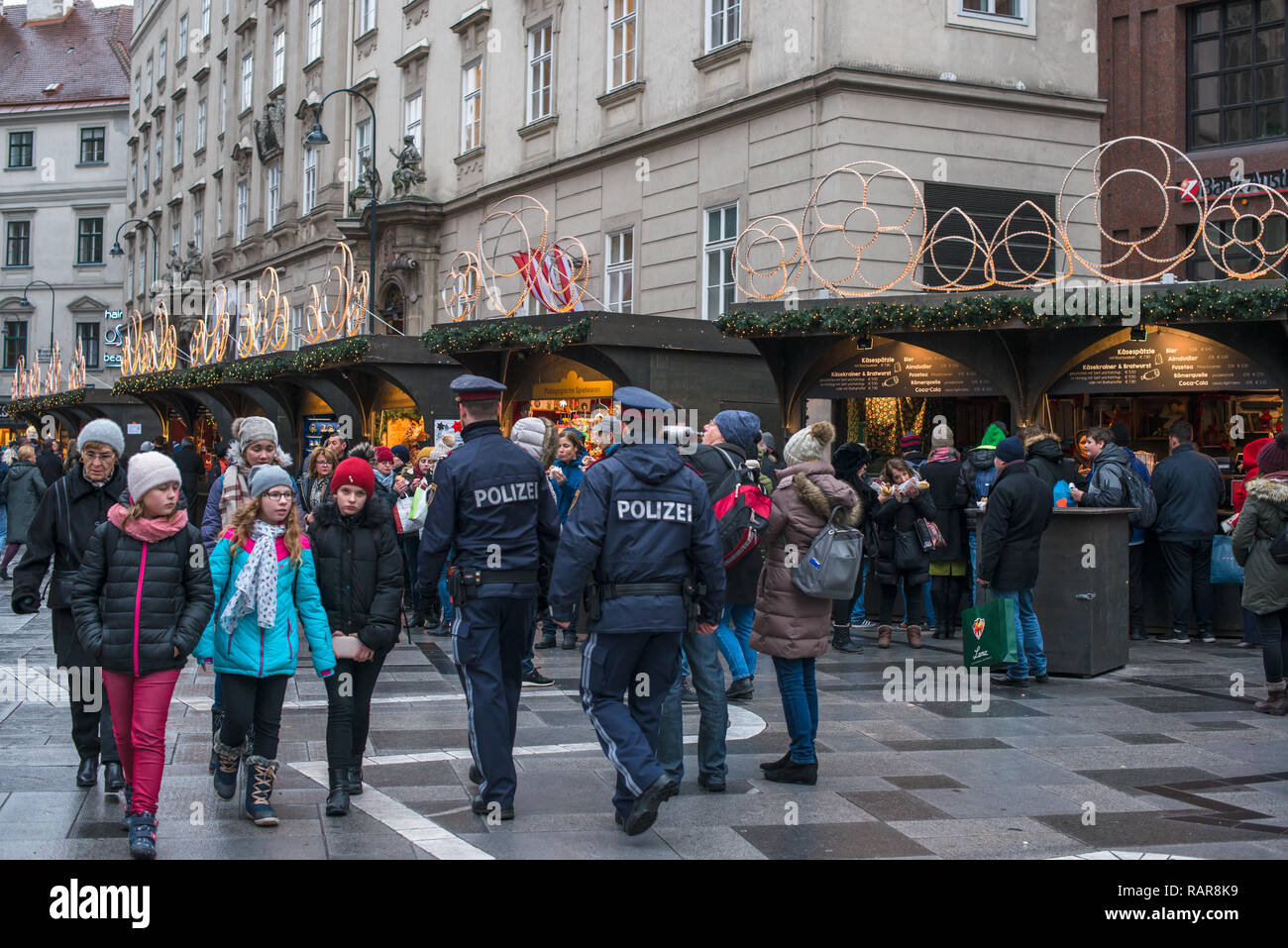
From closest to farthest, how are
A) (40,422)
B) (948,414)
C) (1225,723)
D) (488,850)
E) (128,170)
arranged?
(488,850) < (1225,723) < (948,414) < (40,422) < (128,170)

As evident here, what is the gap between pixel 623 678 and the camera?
256 inches

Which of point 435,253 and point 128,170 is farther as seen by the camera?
point 128,170

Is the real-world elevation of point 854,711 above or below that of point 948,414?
below

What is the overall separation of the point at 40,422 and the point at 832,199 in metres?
37.3

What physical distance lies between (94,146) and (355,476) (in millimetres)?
64042

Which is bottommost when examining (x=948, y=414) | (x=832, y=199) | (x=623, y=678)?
(x=623, y=678)

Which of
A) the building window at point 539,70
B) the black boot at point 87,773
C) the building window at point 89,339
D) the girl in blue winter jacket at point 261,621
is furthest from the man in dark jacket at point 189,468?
the building window at point 89,339

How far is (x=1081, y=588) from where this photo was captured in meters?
11.1

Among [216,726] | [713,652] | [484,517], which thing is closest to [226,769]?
[216,726]

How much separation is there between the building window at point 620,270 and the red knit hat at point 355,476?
53.4 ft

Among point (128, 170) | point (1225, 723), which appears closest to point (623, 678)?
point (1225, 723)

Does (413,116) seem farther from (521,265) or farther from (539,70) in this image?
(521,265)

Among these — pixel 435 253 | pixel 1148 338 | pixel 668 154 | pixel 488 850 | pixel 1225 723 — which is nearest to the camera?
pixel 488 850

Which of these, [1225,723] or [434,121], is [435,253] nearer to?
[434,121]
